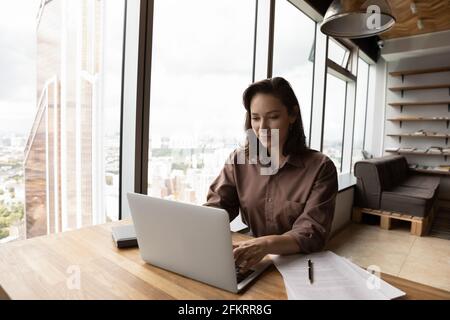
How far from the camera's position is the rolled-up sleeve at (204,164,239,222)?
1.33 m

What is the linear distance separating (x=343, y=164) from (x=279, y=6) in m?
3.30

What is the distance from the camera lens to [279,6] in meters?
2.91

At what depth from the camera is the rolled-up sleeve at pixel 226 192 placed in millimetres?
1331

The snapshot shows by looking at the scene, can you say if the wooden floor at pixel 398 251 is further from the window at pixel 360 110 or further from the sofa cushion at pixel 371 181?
the window at pixel 360 110

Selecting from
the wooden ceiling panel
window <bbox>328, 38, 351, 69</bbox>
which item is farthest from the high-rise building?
the wooden ceiling panel

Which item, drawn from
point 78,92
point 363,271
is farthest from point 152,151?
point 363,271

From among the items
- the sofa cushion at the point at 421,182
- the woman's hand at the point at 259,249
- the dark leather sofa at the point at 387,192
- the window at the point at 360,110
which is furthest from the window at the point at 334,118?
the woman's hand at the point at 259,249

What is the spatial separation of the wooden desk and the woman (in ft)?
1.08

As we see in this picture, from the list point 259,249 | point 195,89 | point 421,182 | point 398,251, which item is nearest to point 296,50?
point 195,89

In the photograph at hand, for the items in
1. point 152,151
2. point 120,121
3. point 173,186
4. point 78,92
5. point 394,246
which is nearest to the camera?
point 78,92

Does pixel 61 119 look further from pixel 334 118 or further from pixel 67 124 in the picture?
pixel 334 118

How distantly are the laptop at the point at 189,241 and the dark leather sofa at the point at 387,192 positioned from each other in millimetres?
3537

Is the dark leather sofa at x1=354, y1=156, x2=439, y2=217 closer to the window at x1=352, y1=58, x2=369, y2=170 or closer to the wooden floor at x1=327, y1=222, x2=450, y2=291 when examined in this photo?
the wooden floor at x1=327, y1=222, x2=450, y2=291

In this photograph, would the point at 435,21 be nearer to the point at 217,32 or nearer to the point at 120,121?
the point at 217,32
